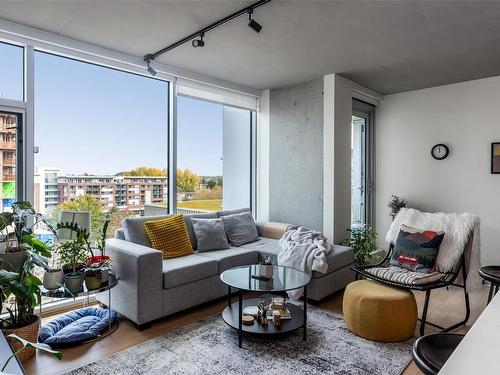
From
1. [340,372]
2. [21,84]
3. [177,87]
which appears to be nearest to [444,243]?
[340,372]

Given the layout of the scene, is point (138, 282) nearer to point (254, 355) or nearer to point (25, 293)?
point (25, 293)

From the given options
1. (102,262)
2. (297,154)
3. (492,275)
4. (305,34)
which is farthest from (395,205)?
(102,262)

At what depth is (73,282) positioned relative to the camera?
2572 millimetres

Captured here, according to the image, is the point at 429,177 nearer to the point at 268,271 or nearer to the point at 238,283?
the point at 268,271

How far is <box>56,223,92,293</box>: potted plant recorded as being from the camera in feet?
8.46

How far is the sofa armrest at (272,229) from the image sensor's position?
14.2ft

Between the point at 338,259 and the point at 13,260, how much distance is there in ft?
9.68

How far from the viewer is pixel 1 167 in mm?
2924

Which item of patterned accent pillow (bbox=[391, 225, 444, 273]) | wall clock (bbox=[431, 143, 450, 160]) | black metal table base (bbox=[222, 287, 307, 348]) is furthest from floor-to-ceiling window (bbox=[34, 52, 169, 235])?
wall clock (bbox=[431, 143, 450, 160])

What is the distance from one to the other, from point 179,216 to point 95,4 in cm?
214

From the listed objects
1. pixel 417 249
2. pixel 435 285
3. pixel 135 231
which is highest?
pixel 135 231

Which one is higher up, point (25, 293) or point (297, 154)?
point (297, 154)

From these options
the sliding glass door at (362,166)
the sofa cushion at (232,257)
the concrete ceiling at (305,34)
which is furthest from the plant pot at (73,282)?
the sliding glass door at (362,166)

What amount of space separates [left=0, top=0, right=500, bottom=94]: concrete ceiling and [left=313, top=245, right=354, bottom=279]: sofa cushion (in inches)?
82.8
